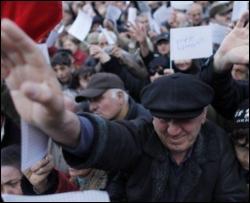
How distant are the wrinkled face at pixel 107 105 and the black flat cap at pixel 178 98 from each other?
1.27 m

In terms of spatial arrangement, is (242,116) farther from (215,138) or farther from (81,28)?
(81,28)

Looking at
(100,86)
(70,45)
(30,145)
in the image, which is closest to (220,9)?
(70,45)

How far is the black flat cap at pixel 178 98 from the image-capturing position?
74.4 inches

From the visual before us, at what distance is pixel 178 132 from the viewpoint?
1.94 metres

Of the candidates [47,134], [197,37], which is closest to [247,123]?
[197,37]

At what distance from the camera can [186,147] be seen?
1.99 meters

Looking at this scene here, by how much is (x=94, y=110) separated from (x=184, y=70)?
68 cm

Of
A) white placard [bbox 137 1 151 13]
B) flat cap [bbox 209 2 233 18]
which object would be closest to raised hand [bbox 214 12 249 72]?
flat cap [bbox 209 2 233 18]

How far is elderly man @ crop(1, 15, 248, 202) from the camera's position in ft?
5.41

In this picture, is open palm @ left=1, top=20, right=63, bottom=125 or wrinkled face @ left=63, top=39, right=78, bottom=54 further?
wrinkled face @ left=63, top=39, right=78, bottom=54

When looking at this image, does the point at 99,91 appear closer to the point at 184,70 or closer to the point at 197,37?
the point at 184,70

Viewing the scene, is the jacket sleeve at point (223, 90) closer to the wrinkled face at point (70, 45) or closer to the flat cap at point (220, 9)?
the flat cap at point (220, 9)

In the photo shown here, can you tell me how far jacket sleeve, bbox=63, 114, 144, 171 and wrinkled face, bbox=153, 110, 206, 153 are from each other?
11 centimetres

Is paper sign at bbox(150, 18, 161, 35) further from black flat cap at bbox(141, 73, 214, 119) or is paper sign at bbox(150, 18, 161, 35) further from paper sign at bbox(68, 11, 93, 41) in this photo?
black flat cap at bbox(141, 73, 214, 119)
